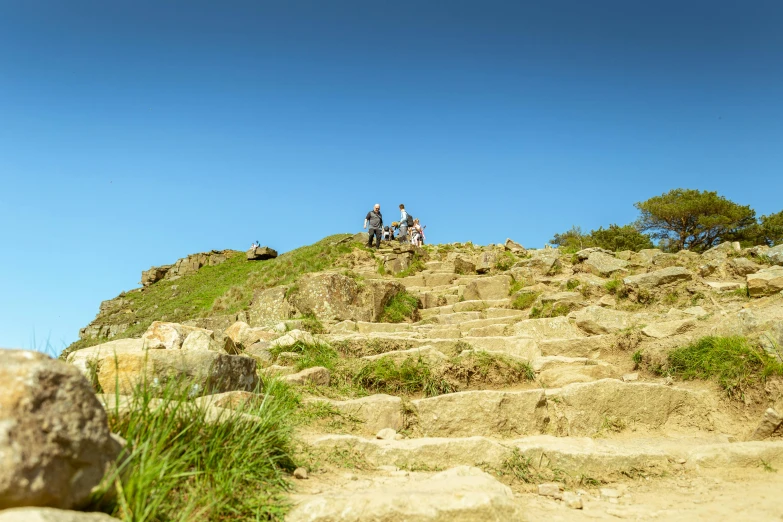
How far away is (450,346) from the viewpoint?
801 cm

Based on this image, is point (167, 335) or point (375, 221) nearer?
point (167, 335)

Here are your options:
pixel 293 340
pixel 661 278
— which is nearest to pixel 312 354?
pixel 293 340

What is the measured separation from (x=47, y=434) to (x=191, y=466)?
43.6 inches

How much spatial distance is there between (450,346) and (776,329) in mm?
3946

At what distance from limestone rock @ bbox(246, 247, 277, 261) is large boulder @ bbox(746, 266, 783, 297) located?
85.0 ft

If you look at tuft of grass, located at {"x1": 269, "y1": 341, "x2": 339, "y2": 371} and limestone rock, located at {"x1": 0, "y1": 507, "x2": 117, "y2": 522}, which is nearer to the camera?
limestone rock, located at {"x1": 0, "y1": 507, "x2": 117, "y2": 522}

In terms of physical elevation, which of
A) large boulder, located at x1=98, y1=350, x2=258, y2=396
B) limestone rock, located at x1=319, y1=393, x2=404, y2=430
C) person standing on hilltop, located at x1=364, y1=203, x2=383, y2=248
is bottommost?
limestone rock, located at x1=319, y1=393, x2=404, y2=430

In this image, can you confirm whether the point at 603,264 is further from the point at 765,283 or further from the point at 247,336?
the point at 247,336

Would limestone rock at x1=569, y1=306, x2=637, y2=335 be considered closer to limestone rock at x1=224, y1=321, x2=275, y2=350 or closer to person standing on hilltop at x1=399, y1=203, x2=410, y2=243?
limestone rock at x1=224, y1=321, x2=275, y2=350

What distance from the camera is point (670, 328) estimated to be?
7848 millimetres

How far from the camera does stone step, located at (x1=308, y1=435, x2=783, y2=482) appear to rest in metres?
4.77

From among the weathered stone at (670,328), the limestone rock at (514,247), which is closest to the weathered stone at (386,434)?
the weathered stone at (670,328)

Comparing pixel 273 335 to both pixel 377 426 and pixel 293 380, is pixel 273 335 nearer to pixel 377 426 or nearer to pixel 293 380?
pixel 293 380

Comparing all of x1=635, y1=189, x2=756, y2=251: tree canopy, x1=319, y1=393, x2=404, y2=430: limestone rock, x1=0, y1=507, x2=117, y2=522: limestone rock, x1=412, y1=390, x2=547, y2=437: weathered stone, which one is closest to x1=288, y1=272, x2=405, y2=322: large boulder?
x1=319, y1=393, x2=404, y2=430: limestone rock
